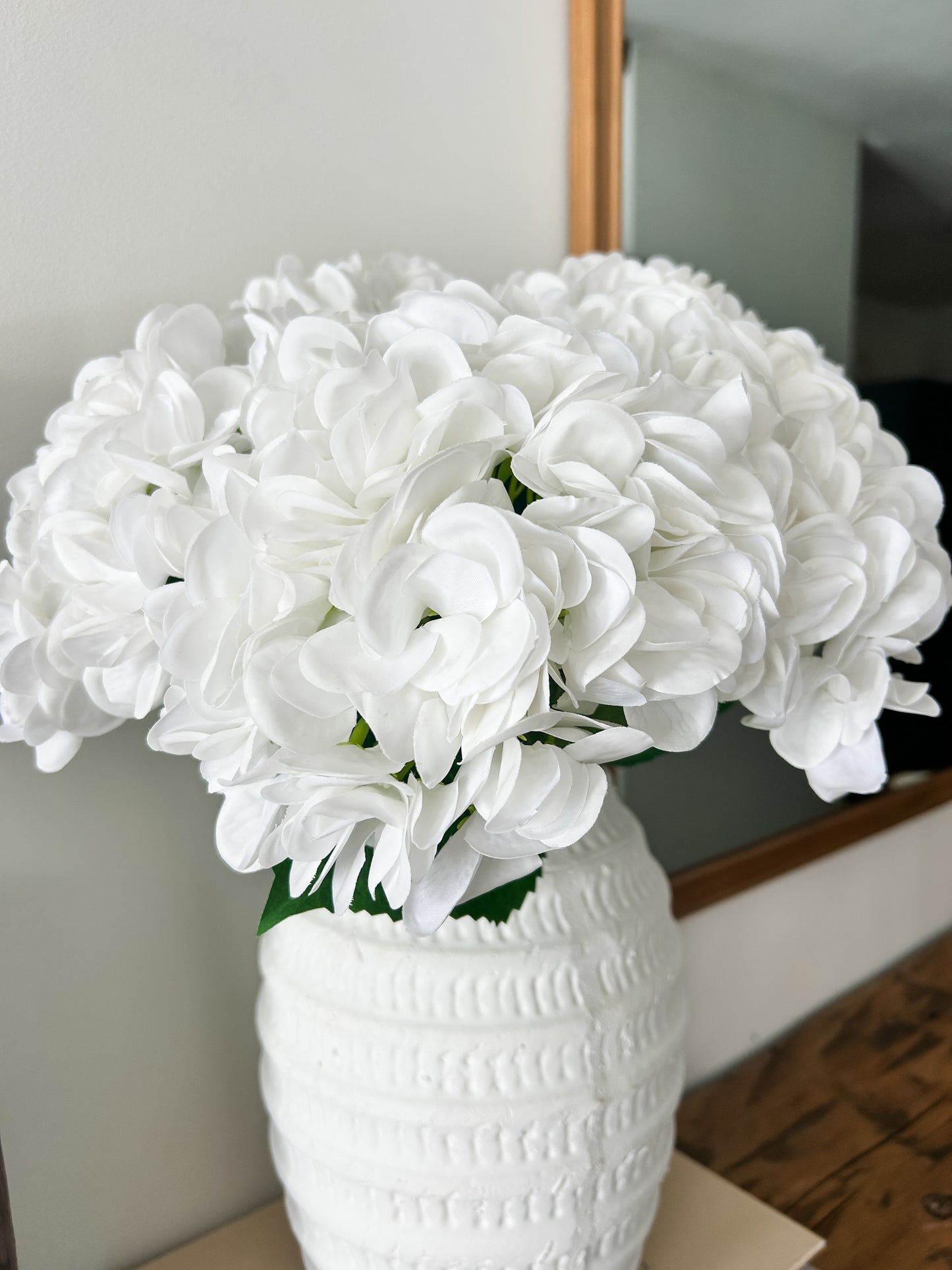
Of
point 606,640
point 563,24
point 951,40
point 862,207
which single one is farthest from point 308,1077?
point 951,40

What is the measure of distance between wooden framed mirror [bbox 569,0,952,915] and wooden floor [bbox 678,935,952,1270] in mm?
167

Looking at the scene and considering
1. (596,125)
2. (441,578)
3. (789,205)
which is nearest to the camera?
(441,578)

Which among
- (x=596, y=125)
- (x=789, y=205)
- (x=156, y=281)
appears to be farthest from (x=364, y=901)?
(x=789, y=205)

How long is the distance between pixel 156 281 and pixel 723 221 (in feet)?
1.51

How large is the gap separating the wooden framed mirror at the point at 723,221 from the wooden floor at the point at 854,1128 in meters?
0.17

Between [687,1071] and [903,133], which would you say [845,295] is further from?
[687,1071]

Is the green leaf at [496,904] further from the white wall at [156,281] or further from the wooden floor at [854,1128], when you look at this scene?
the wooden floor at [854,1128]

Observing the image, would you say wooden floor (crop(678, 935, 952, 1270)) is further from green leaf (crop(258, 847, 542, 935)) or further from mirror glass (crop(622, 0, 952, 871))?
green leaf (crop(258, 847, 542, 935))

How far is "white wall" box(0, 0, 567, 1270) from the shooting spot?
51 cm

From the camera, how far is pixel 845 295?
0.87 m

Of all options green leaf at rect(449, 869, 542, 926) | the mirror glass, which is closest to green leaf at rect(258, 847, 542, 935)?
green leaf at rect(449, 869, 542, 926)

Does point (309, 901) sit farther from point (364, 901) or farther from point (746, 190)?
point (746, 190)

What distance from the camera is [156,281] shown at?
21.3 inches

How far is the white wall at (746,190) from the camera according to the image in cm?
73
